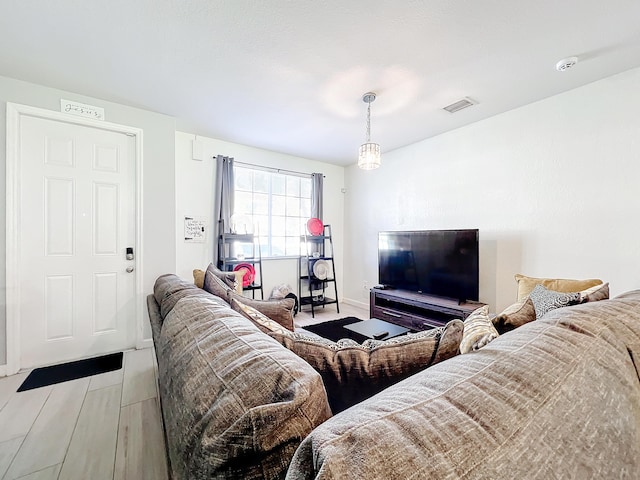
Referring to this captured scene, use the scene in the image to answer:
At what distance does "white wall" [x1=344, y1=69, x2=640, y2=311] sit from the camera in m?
2.25

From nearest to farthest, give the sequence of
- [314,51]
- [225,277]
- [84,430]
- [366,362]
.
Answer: [366,362] → [84,430] → [314,51] → [225,277]

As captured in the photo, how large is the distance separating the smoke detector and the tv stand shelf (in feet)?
7.21

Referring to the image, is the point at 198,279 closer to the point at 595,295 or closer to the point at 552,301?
the point at 552,301

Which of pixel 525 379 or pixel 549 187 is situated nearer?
pixel 525 379

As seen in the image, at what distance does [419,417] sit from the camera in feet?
1.48

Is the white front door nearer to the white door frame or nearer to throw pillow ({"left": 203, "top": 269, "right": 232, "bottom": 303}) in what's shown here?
the white door frame

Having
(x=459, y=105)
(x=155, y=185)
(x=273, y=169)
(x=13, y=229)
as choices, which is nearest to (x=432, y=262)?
(x=459, y=105)

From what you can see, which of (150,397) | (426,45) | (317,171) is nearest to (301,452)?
(150,397)

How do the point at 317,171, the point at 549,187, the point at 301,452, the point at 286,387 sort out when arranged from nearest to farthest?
the point at 301,452
the point at 286,387
the point at 549,187
the point at 317,171

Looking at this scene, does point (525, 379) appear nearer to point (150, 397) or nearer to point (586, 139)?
point (150, 397)

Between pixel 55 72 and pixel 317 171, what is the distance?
3.30 m

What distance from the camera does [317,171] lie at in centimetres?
473

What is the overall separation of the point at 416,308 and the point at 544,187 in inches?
71.8

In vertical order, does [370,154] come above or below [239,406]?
above
